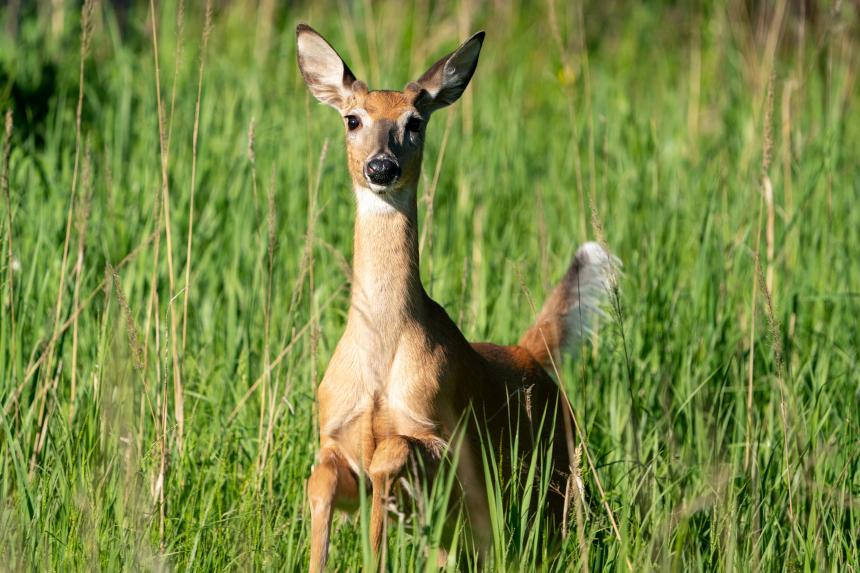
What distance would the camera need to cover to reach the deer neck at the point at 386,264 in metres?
3.69

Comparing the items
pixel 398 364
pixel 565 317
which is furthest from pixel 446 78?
pixel 398 364

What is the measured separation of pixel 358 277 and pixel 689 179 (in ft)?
9.39

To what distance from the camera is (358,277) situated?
382 cm

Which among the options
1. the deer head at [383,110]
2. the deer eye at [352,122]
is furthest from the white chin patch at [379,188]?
the deer eye at [352,122]

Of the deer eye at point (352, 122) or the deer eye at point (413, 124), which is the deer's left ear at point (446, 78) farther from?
the deer eye at point (352, 122)

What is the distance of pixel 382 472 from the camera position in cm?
329

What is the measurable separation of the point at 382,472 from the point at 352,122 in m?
1.23

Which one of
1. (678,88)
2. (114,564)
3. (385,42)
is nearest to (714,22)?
(678,88)

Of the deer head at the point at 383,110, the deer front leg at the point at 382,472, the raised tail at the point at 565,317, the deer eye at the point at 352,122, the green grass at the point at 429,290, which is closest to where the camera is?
the deer front leg at the point at 382,472

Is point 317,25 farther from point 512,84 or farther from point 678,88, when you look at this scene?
point 678,88

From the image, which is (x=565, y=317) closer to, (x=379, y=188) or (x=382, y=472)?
(x=379, y=188)

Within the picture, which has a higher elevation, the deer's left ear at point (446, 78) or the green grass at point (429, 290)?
the deer's left ear at point (446, 78)

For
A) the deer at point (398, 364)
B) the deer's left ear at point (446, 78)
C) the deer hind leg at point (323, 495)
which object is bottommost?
the deer hind leg at point (323, 495)

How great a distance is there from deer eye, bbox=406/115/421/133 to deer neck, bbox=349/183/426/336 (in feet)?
0.82
